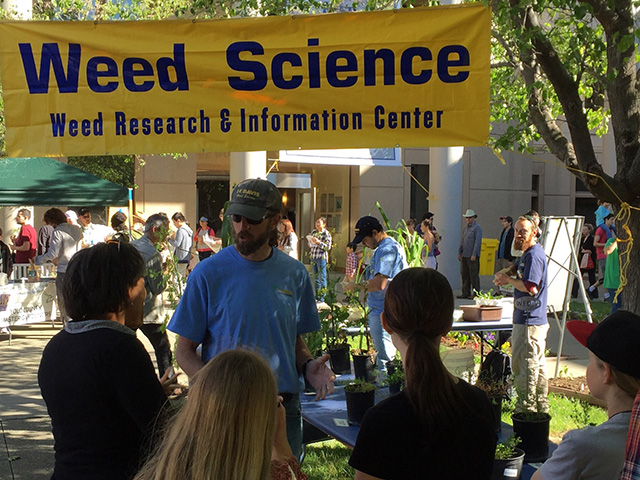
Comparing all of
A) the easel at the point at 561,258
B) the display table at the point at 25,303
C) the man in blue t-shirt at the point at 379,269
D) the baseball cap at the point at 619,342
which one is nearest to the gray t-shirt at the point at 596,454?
the baseball cap at the point at 619,342

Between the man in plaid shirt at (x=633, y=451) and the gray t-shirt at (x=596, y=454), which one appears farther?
the gray t-shirt at (x=596, y=454)

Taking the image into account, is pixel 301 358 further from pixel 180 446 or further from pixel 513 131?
pixel 513 131

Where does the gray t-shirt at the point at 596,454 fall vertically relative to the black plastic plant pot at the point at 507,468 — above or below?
above

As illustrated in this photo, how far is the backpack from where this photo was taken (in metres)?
6.38

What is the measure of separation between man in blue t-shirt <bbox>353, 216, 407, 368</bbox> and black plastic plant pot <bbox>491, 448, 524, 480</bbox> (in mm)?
2585

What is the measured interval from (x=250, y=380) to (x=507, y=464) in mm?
2830

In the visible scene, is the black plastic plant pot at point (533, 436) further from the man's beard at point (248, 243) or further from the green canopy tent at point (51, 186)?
the green canopy tent at point (51, 186)

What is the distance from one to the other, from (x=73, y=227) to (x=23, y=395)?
383cm

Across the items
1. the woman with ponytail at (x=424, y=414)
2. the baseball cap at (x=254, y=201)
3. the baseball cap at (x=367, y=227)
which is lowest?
the woman with ponytail at (x=424, y=414)

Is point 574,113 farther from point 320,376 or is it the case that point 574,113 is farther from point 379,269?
point 379,269

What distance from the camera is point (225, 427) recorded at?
1617 mm

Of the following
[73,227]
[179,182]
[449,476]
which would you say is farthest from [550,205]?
[449,476]

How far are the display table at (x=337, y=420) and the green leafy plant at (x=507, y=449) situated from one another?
0.18 meters

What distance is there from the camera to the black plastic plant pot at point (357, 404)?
16.0 feet
